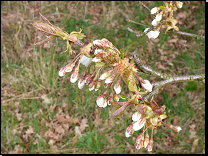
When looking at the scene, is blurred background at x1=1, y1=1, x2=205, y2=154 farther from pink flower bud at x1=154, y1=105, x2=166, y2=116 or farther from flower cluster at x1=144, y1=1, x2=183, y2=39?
pink flower bud at x1=154, y1=105, x2=166, y2=116

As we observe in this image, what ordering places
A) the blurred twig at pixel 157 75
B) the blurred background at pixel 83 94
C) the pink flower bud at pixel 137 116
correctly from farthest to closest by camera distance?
the blurred background at pixel 83 94, the blurred twig at pixel 157 75, the pink flower bud at pixel 137 116

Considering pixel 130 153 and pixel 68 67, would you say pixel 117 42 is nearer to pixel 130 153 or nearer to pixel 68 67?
pixel 130 153

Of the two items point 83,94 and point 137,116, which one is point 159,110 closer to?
point 137,116

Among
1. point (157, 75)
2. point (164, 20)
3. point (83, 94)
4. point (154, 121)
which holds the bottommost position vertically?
point (83, 94)

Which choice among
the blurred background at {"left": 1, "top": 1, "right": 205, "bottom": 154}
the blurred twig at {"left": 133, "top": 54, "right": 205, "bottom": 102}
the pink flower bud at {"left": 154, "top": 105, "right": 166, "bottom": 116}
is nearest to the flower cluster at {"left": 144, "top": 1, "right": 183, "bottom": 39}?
the blurred twig at {"left": 133, "top": 54, "right": 205, "bottom": 102}

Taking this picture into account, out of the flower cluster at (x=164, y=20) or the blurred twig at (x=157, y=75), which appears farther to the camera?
the flower cluster at (x=164, y=20)

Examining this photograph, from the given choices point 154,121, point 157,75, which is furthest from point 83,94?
point 154,121

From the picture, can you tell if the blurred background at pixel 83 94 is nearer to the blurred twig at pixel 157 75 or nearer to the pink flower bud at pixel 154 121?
the blurred twig at pixel 157 75

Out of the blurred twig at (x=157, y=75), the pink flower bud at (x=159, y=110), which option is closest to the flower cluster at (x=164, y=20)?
the blurred twig at (x=157, y=75)
